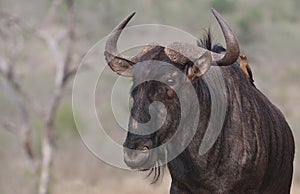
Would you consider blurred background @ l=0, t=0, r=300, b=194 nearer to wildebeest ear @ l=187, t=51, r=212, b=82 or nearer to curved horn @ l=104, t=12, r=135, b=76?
curved horn @ l=104, t=12, r=135, b=76

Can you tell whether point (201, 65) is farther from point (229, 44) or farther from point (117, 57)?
point (117, 57)

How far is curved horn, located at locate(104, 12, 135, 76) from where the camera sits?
6.68 meters

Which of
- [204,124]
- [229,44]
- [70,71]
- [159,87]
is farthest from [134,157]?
[70,71]

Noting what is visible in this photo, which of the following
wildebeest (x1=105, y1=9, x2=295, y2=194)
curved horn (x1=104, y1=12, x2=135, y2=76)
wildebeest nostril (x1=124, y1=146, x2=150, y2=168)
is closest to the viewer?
wildebeest nostril (x1=124, y1=146, x2=150, y2=168)

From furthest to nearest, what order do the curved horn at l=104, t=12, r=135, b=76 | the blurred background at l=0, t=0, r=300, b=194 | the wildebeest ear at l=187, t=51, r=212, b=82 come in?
the blurred background at l=0, t=0, r=300, b=194, the curved horn at l=104, t=12, r=135, b=76, the wildebeest ear at l=187, t=51, r=212, b=82

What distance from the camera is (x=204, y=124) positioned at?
651cm

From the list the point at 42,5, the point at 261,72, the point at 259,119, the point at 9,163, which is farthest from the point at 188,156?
the point at 42,5

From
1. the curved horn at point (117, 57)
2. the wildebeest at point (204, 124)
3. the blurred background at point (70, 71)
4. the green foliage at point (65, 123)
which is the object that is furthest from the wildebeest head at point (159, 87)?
the green foliage at point (65, 123)

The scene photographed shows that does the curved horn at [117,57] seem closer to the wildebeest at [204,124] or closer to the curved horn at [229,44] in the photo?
the wildebeest at [204,124]

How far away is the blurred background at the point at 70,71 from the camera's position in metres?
16.4

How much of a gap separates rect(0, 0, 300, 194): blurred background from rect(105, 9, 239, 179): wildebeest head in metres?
1.21

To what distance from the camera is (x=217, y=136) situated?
654cm

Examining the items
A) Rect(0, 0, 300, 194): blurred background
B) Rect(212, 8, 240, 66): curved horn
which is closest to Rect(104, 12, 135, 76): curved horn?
Rect(212, 8, 240, 66): curved horn

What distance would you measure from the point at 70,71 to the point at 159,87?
1046 centimetres
